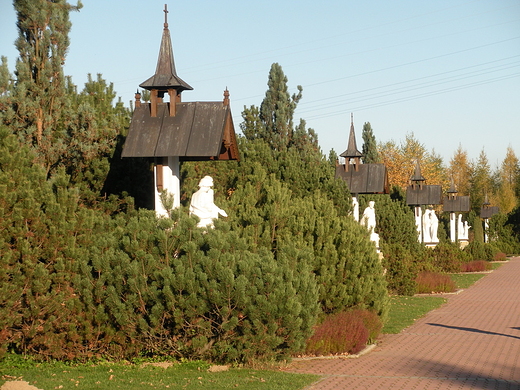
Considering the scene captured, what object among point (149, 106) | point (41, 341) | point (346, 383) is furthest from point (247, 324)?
point (149, 106)

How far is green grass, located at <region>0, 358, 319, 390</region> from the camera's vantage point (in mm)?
9336

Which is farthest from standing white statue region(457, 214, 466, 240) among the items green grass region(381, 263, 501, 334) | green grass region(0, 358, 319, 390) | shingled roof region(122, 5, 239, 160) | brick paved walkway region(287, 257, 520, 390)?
green grass region(0, 358, 319, 390)

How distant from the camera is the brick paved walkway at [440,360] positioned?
9.77 metres

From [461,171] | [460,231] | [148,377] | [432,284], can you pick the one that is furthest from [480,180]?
[148,377]

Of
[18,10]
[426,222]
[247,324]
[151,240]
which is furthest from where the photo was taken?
[426,222]

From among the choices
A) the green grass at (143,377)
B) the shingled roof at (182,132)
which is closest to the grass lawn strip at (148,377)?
the green grass at (143,377)

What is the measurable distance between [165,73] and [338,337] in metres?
6.05

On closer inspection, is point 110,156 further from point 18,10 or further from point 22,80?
A: point 18,10

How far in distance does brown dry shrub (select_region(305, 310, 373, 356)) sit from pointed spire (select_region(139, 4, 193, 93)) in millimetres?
5338

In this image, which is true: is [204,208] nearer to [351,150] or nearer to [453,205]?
[351,150]

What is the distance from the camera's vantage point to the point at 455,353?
1242 cm

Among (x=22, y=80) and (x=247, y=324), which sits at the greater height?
(x=22, y=80)

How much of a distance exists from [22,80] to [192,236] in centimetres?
749

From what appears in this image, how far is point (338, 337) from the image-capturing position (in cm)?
1234
